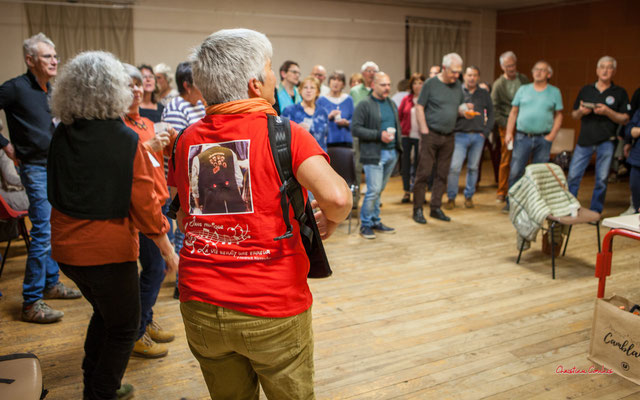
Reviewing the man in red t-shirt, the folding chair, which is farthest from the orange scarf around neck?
the folding chair

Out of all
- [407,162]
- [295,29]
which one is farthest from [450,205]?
[295,29]

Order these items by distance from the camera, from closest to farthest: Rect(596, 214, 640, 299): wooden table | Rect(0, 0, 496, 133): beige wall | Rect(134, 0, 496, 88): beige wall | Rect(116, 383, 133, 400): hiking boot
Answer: Rect(116, 383, 133, 400): hiking boot → Rect(596, 214, 640, 299): wooden table → Rect(0, 0, 496, 133): beige wall → Rect(134, 0, 496, 88): beige wall

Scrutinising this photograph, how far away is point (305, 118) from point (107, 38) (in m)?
4.59

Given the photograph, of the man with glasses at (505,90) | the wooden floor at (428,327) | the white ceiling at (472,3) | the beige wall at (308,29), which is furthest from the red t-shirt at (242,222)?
the white ceiling at (472,3)

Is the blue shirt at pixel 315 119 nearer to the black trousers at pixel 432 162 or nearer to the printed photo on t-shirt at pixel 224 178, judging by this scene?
the black trousers at pixel 432 162

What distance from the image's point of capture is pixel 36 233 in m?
3.44

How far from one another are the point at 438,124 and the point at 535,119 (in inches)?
Result: 45.9

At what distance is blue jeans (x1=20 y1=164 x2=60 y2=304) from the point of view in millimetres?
3354

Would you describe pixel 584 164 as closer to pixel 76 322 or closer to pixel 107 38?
pixel 76 322

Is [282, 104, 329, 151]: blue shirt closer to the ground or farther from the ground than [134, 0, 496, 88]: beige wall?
closer to the ground

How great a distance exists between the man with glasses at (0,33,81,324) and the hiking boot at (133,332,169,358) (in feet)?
2.66

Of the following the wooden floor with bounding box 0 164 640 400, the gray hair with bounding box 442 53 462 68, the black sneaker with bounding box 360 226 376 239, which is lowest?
the wooden floor with bounding box 0 164 640 400

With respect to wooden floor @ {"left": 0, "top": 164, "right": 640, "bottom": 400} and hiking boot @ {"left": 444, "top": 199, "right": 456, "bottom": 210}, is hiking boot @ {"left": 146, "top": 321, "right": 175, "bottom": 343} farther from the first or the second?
hiking boot @ {"left": 444, "top": 199, "right": 456, "bottom": 210}

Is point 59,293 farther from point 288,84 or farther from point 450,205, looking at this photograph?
point 450,205
